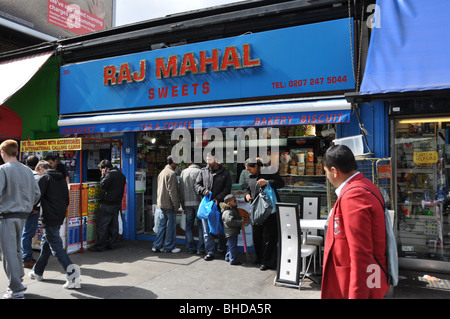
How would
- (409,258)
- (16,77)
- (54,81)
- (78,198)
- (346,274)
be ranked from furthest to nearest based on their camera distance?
(54,81) → (16,77) → (78,198) → (409,258) → (346,274)

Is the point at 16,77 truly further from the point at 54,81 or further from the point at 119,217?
the point at 119,217

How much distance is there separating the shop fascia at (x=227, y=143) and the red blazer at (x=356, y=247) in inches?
183

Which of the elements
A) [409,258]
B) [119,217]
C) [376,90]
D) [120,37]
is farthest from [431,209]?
[120,37]

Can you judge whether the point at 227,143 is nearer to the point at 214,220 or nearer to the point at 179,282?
the point at 214,220

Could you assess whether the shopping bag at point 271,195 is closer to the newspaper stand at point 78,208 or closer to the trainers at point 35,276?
the trainers at point 35,276

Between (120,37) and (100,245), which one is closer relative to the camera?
(100,245)

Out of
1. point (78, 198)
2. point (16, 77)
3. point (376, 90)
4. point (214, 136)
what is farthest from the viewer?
point (16, 77)

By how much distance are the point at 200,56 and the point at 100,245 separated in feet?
14.6

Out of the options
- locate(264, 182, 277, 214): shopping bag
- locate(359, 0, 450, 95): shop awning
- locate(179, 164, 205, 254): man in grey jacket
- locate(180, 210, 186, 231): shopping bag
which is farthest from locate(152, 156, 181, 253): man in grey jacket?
locate(359, 0, 450, 95): shop awning

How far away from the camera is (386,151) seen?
5660mm

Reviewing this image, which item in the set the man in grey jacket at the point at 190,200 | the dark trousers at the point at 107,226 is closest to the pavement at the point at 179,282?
the man in grey jacket at the point at 190,200

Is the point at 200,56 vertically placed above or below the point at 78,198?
above

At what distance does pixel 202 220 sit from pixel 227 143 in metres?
2.06

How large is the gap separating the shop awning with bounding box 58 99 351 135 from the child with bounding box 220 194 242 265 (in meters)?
1.52
